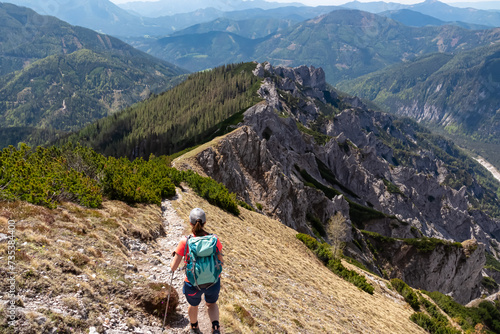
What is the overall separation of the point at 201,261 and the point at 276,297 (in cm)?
943

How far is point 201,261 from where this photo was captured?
8.37 meters

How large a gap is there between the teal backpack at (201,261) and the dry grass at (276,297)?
125 inches

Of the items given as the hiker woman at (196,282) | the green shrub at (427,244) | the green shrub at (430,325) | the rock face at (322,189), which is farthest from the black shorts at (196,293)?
the green shrub at (427,244)

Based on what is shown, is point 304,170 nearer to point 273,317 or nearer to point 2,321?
point 273,317

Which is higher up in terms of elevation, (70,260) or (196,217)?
(196,217)

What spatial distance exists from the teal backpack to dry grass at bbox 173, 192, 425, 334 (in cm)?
316

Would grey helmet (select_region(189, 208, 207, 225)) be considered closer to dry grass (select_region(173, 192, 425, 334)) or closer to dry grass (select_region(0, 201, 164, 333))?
dry grass (select_region(0, 201, 164, 333))

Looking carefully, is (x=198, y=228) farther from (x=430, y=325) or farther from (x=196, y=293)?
(x=430, y=325)

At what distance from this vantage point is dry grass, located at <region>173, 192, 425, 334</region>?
1256 centimetres

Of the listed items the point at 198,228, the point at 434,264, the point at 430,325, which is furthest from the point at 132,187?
the point at 434,264

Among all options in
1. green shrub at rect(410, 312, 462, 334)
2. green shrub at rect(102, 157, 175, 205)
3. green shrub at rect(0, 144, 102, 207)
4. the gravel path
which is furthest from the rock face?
green shrub at rect(0, 144, 102, 207)

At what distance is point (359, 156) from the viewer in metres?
184

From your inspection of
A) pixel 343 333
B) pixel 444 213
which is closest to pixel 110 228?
pixel 343 333

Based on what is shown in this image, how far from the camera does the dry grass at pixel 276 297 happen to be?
12.6 m
